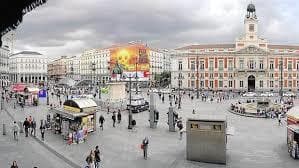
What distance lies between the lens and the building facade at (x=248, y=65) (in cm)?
9912

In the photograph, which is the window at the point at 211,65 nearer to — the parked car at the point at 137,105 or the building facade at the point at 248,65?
the building facade at the point at 248,65

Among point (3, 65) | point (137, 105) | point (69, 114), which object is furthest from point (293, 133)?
point (3, 65)

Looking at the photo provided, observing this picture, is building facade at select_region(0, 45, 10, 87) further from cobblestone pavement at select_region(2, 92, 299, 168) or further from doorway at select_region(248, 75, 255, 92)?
cobblestone pavement at select_region(2, 92, 299, 168)

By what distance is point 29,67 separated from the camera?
185 m

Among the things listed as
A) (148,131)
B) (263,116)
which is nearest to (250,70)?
(263,116)

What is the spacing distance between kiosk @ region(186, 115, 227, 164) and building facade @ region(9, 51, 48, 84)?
174373 millimetres

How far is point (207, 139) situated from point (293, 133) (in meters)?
4.89

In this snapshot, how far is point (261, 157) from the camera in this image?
1945 cm

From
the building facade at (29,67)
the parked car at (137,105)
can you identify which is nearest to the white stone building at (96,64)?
the building facade at (29,67)

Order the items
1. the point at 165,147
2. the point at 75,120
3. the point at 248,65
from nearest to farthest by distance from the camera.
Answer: the point at 165,147, the point at 75,120, the point at 248,65

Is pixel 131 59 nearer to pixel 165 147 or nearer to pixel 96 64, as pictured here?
pixel 165 147

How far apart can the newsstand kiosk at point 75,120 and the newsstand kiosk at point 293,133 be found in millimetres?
12009

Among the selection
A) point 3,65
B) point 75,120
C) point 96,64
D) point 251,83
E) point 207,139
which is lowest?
point 207,139

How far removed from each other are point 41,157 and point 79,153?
6.39 ft
